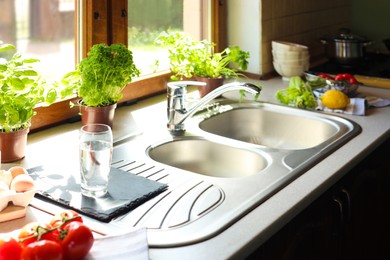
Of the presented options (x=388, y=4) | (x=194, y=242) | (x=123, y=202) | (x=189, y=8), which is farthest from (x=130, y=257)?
(x=388, y=4)

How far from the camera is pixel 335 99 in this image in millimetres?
2090

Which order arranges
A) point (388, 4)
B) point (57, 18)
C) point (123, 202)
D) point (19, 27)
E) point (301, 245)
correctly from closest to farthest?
point (123, 202), point (301, 245), point (19, 27), point (57, 18), point (388, 4)

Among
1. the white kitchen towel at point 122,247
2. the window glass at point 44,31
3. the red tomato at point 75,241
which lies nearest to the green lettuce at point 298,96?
the window glass at point 44,31

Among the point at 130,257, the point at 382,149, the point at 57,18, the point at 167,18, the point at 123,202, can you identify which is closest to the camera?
the point at 130,257

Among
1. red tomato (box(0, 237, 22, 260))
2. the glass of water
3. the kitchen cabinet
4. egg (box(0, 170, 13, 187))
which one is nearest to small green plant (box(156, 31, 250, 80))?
the kitchen cabinet

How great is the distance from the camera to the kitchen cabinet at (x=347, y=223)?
1.39 m

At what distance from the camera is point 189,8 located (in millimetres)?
2404

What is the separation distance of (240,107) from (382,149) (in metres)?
0.53

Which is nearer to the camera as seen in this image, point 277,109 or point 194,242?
point 194,242

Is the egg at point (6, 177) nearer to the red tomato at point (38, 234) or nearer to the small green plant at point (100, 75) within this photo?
the red tomato at point (38, 234)

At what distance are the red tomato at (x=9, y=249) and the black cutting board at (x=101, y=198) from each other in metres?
0.27

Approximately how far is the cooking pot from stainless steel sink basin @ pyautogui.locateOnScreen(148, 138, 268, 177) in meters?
1.18

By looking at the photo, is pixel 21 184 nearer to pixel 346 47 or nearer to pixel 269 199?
pixel 269 199

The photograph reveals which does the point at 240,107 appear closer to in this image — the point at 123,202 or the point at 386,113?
the point at 386,113
